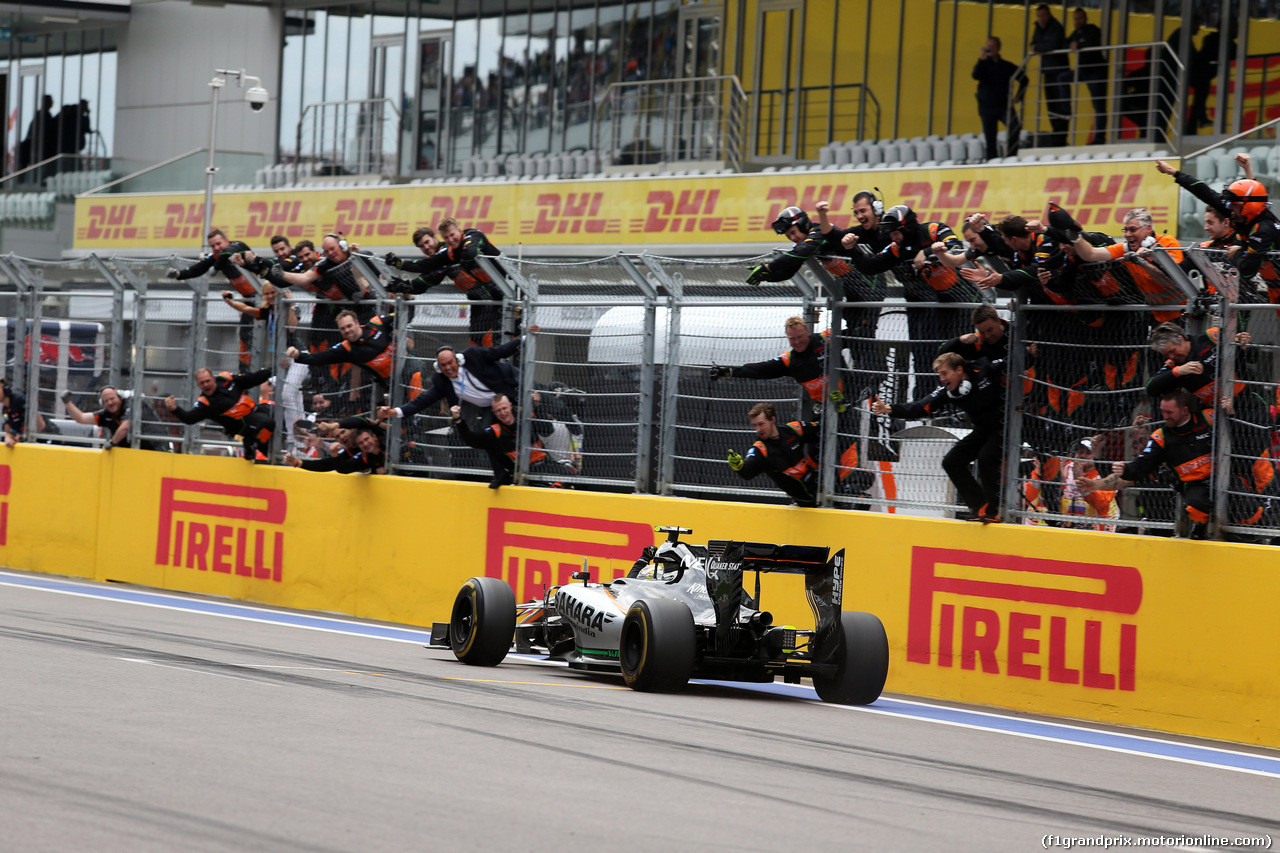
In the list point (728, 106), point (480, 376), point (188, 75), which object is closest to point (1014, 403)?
point (480, 376)

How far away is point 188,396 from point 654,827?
1139 centimetres

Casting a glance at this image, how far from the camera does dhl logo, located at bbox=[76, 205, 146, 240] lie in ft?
110

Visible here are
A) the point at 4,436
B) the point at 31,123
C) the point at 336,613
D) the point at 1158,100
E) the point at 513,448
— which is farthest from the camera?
the point at 31,123

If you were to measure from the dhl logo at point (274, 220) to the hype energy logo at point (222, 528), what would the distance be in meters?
15.0

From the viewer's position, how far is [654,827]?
568 cm

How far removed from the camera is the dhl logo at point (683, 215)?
2447 centimetres

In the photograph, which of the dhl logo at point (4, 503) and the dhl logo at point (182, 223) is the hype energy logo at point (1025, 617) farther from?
the dhl logo at point (182, 223)

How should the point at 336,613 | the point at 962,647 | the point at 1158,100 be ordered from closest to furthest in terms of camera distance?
the point at 962,647 → the point at 336,613 → the point at 1158,100

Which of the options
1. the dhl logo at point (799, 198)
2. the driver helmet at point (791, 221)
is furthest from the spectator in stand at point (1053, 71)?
the driver helmet at point (791, 221)

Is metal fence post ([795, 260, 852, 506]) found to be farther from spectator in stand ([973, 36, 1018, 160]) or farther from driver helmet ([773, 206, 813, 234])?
spectator in stand ([973, 36, 1018, 160])

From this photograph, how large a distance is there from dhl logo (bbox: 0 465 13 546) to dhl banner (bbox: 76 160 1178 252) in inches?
419

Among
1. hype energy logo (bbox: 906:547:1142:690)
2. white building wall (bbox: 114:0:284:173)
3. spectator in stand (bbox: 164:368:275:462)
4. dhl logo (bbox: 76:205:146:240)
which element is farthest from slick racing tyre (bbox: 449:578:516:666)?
white building wall (bbox: 114:0:284:173)

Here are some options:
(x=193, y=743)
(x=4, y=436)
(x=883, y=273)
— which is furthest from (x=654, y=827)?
(x=4, y=436)

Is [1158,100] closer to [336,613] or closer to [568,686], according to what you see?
[336,613]
